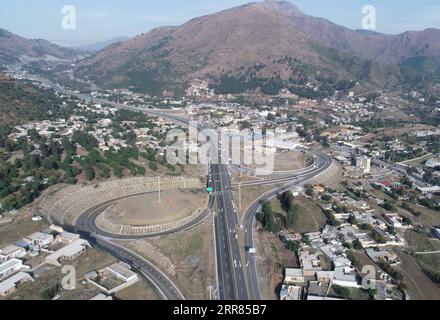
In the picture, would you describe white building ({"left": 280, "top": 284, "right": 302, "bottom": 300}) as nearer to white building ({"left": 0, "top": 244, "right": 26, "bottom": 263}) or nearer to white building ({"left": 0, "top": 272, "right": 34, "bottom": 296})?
white building ({"left": 0, "top": 272, "right": 34, "bottom": 296})

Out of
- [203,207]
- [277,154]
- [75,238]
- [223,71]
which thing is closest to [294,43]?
[223,71]

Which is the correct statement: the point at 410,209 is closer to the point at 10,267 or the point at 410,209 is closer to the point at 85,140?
the point at 10,267

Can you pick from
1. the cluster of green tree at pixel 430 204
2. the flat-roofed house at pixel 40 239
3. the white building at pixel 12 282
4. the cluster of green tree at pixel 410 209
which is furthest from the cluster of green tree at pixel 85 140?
the cluster of green tree at pixel 430 204

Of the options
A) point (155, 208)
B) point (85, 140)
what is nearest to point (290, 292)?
point (155, 208)

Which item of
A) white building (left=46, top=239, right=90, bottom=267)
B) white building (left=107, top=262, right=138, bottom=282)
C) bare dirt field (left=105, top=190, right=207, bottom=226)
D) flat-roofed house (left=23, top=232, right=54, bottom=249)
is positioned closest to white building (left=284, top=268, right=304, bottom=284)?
white building (left=107, top=262, right=138, bottom=282)

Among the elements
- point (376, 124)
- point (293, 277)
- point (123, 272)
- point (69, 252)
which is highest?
point (376, 124)
